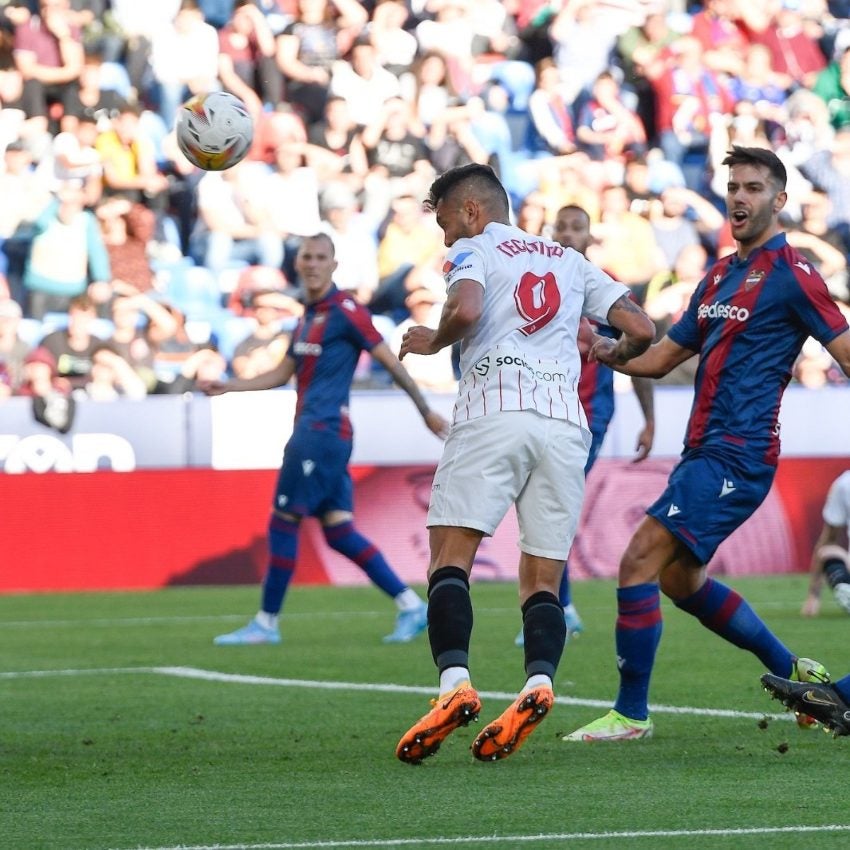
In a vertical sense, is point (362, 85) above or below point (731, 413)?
above

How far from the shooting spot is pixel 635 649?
701 cm

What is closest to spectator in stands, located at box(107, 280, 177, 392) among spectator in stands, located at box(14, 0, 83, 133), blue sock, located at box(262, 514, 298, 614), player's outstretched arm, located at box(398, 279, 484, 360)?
spectator in stands, located at box(14, 0, 83, 133)

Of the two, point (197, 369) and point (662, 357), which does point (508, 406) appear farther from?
point (197, 369)

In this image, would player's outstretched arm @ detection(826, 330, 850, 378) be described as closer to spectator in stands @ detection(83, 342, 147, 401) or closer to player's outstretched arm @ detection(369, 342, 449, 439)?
player's outstretched arm @ detection(369, 342, 449, 439)

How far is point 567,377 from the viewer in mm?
6574

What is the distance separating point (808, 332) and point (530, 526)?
4.32 feet

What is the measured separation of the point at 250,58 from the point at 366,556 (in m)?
10.1

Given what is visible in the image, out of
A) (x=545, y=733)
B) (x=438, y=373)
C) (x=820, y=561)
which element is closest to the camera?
(x=545, y=733)

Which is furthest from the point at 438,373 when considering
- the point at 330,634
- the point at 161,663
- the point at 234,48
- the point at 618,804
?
the point at 618,804

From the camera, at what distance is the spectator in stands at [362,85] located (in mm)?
20469

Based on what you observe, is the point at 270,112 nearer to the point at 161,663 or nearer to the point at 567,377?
the point at 161,663

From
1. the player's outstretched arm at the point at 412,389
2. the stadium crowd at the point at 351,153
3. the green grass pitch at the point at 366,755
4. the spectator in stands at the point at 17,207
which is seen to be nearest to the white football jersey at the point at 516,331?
the green grass pitch at the point at 366,755

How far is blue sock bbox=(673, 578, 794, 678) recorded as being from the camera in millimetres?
7172

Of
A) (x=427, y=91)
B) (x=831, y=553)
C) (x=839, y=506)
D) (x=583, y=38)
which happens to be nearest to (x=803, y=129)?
(x=583, y=38)
